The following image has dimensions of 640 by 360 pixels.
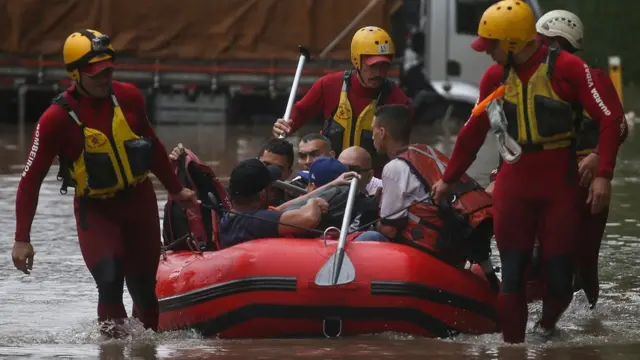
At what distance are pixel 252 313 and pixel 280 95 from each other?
1778 centimetres

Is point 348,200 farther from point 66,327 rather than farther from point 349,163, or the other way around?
point 66,327

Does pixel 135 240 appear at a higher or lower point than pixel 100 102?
lower

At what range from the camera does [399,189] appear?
9.29m

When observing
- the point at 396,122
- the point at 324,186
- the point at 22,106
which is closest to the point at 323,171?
the point at 324,186

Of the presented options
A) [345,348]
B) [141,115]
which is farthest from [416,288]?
[141,115]

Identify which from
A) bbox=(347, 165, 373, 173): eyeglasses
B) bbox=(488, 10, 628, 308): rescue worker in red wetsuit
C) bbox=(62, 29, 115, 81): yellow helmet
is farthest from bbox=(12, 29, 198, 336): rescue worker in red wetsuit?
bbox=(488, 10, 628, 308): rescue worker in red wetsuit

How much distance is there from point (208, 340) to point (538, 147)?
2.06 metres

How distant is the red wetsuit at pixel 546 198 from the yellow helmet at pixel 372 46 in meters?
2.61

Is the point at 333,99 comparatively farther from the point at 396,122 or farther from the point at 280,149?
the point at 396,122

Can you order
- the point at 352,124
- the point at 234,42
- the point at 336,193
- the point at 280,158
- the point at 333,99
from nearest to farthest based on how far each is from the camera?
the point at 336,193 < the point at 280,158 < the point at 352,124 < the point at 333,99 < the point at 234,42

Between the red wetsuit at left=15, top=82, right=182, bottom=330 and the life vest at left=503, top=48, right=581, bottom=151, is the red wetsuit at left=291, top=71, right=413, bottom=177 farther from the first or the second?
the life vest at left=503, top=48, right=581, bottom=151

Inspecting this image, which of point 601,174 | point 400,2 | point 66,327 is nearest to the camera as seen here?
point 601,174

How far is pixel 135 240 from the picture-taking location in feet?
29.5

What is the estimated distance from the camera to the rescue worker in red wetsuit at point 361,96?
1145 centimetres
